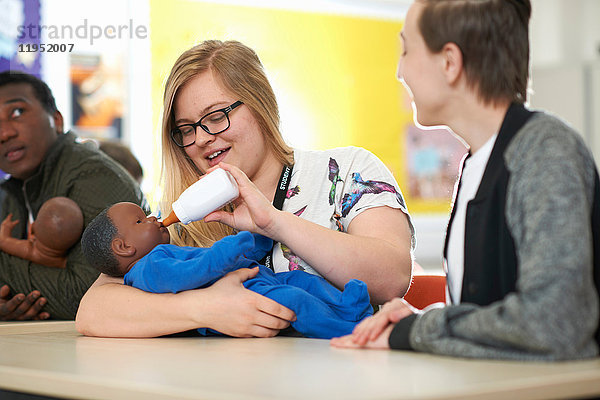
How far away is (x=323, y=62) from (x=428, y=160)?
1.22 metres

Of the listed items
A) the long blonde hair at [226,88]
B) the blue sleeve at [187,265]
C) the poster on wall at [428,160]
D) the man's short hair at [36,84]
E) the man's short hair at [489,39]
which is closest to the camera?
the man's short hair at [489,39]

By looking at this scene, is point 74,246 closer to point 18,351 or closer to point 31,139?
point 31,139

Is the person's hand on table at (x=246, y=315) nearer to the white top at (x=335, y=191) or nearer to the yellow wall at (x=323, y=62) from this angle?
the white top at (x=335, y=191)

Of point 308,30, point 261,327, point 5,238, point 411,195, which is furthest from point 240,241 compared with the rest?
point 411,195

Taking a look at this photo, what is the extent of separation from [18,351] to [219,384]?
0.61 m

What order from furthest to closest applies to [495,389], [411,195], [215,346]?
[411,195] < [215,346] < [495,389]

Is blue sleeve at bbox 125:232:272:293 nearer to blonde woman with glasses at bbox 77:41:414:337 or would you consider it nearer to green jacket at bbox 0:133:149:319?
blonde woman with glasses at bbox 77:41:414:337

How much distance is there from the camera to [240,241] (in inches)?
55.7

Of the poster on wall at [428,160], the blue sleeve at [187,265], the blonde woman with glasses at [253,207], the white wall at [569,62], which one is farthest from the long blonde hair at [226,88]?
the white wall at [569,62]

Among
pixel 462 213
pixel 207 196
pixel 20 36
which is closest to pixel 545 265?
pixel 462 213

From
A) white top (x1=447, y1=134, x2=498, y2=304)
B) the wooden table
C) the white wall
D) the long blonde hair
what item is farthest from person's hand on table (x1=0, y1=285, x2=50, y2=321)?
the white wall

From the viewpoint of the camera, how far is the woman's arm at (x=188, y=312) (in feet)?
4.75

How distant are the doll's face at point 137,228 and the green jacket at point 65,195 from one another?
18.8 inches

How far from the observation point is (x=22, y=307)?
2070mm
